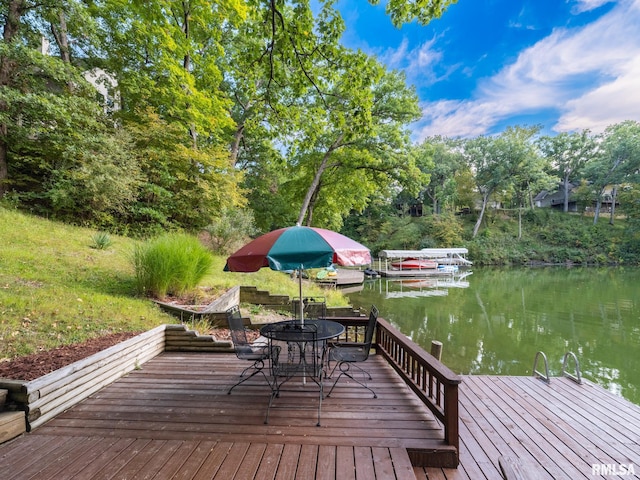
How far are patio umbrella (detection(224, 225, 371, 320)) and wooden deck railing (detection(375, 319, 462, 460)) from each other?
1039 millimetres

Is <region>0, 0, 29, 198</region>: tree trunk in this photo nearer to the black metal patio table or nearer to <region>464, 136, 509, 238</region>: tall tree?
the black metal patio table

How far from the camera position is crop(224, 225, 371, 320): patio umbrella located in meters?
2.36

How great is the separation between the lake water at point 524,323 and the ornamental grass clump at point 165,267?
5.63 metres

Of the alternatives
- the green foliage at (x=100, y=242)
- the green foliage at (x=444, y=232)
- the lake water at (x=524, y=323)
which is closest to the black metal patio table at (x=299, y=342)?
the lake water at (x=524, y=323)

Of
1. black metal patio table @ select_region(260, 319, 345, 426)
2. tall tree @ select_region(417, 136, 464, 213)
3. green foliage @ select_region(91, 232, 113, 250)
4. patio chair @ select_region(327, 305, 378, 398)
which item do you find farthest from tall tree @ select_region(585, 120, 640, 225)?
green foliage @ select_region(91, 232, 113, 250)

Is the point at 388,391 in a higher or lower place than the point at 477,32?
lower

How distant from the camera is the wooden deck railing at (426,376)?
6.61 feet

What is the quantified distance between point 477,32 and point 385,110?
565 centimetres

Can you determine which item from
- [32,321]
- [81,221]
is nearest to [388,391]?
[32,321]

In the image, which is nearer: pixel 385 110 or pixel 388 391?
pixel 388 391

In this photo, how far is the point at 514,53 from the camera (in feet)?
28.8

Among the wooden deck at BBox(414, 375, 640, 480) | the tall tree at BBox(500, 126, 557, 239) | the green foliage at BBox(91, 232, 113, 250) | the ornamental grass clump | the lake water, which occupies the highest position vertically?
the tall tree at BBox(500, 126, 557, 239)

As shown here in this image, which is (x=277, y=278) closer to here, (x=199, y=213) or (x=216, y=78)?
(x=199, y=213)

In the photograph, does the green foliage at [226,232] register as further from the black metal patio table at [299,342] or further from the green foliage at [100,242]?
the black metal patio table at [299,342]
